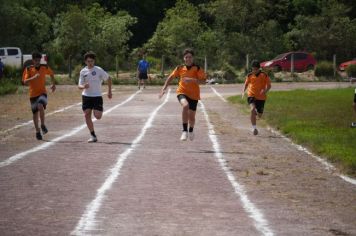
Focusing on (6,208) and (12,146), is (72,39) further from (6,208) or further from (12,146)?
(6,208)

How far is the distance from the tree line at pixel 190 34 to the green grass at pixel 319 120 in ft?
76.7

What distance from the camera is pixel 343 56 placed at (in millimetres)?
60719

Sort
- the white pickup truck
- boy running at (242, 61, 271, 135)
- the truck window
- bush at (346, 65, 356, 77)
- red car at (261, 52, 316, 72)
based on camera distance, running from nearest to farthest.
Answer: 1. boy running at (242, 61, 271, 135)
2. bush at (346, 65, 356, 77)
3. the white pickup truck
4. the truck window
5. red car at (261, 52, 316, 72)

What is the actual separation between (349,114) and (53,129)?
9409 millimetres

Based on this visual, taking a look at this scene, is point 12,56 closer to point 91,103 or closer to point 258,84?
point 258,84

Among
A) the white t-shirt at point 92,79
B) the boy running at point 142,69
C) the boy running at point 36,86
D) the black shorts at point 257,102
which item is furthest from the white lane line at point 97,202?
the boy running at point 142,69

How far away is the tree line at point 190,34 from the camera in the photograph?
186 feet

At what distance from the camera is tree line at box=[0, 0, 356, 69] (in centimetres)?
5669

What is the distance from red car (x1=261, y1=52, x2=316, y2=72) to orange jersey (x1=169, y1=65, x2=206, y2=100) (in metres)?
36.6

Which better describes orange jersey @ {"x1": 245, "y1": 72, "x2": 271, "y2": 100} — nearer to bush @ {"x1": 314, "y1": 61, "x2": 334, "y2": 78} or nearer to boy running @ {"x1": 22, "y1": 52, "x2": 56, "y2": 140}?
boy running @ {"x1": 22, "y1": 52, "x2": 56, "y2": 140}

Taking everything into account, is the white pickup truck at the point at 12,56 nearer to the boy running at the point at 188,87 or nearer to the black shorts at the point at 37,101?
the black shorts at the point at 37,101

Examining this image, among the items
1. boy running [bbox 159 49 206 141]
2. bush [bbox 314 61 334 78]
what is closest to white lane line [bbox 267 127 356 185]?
boy running [bbox 159 49 206 141]

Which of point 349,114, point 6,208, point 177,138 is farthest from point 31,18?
point 6,208

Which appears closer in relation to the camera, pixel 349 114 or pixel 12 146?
pixel 12 146
